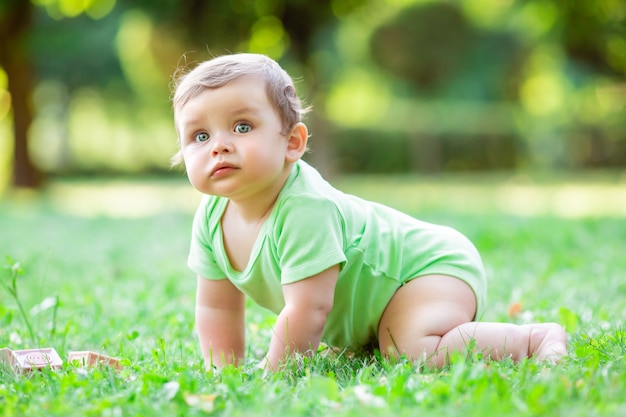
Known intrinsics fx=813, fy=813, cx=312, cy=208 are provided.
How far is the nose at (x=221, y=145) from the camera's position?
92.6 inches

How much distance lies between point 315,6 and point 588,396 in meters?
10.4

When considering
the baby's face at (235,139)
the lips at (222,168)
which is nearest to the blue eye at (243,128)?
the baby's face at (235,139)

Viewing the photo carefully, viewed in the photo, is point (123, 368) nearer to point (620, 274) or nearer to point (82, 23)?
point (620, 274)

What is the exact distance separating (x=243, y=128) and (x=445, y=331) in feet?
2.84

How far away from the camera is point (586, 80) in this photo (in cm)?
2402

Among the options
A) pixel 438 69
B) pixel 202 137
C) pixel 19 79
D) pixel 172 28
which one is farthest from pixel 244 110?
pixel 438 69

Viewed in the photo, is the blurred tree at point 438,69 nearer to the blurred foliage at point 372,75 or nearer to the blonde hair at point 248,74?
the blurred foliage at point 372,75

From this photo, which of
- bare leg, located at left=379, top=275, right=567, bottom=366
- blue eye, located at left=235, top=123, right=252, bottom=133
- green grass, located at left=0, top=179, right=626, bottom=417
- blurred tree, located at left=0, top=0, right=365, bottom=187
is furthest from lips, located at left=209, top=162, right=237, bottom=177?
blurred tree, located at left=0, top=0, right=365, bottom=187

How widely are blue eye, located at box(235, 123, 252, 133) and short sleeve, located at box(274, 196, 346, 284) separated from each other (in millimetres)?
240

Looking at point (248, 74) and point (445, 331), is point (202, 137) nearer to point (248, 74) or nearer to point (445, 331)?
point (248, 74)

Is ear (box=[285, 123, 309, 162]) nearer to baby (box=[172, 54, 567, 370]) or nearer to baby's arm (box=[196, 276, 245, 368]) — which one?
baby (box=[172, 54, 567, 370])

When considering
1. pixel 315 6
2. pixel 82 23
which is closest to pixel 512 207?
pixel 315 6

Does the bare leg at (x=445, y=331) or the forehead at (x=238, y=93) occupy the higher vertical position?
the forehead at (x=238, y=93)

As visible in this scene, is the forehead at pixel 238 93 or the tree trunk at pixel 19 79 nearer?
the forehead at pixel 238 93
